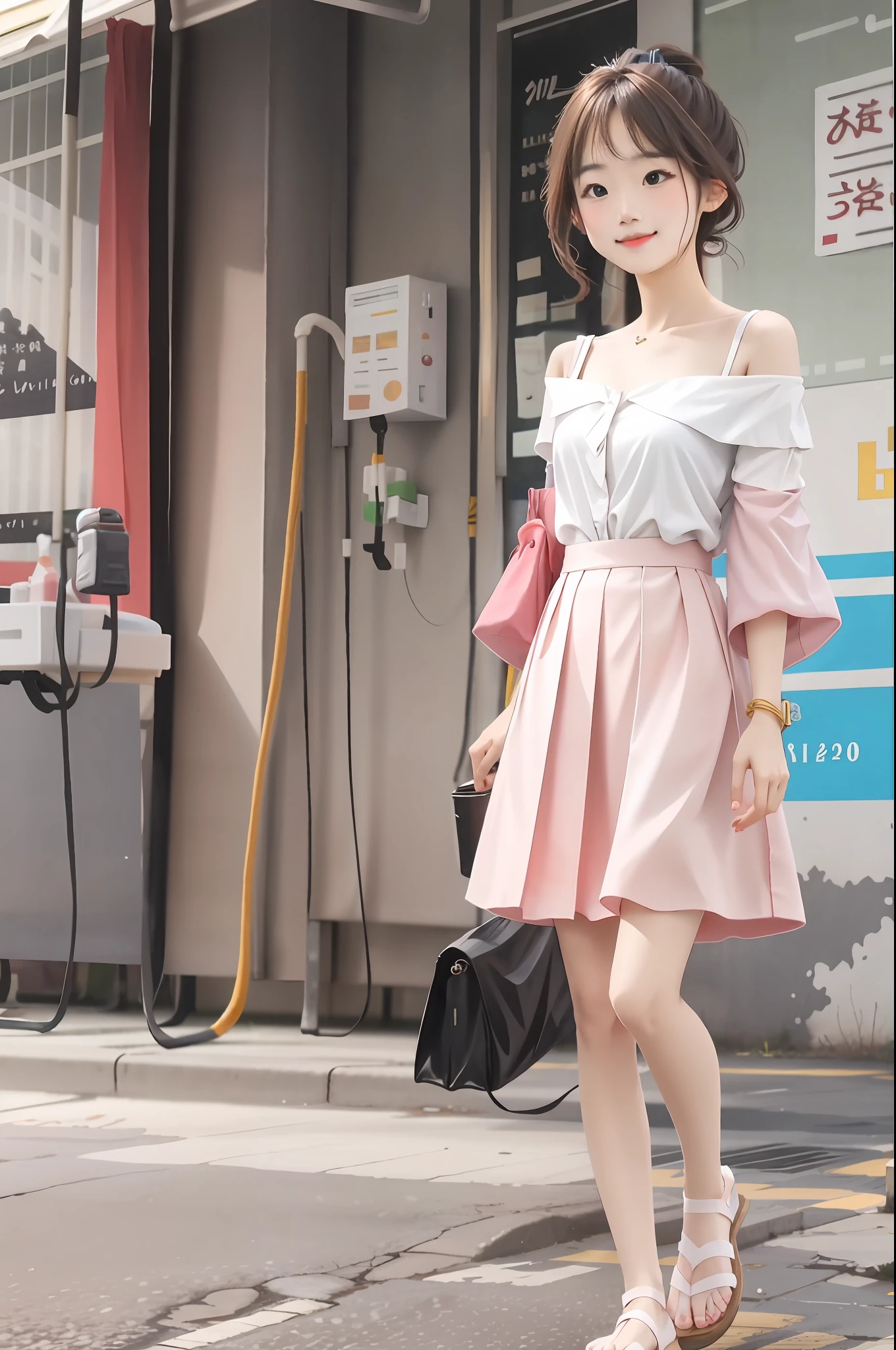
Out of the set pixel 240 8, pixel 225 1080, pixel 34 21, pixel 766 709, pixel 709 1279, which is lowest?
pixel 709 1279

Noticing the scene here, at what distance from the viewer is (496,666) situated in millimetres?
2564

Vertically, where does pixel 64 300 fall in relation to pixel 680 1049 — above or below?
above

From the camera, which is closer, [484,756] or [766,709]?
[766,709]

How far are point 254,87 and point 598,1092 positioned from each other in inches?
65.3

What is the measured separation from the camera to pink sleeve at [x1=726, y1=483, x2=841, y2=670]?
1.77 m

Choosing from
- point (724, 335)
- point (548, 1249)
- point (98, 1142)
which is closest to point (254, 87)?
point (724, 335)

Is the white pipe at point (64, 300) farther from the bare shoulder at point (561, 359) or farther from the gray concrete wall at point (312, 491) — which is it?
the bare shoulder at point (561, 359)

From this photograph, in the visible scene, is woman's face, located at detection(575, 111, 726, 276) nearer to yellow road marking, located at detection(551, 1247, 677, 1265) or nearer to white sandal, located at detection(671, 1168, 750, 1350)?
white sandal, located at detection(671, 1168, 750, 1350)

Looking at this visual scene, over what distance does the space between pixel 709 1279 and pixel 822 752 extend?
1.30 meters

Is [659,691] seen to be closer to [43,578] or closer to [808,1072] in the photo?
[43,578]

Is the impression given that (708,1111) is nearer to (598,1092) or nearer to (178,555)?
(598,1092)

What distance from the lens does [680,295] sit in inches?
76.9

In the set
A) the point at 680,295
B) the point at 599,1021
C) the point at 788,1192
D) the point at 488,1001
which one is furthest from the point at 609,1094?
the point at 680,295

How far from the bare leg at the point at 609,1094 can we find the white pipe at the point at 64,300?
0.95 meters
